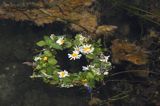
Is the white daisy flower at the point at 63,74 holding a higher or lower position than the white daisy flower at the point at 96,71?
lower

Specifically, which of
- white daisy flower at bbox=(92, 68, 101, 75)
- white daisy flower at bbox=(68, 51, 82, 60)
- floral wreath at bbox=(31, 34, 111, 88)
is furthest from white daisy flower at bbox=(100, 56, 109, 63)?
white daisy flower at bbox=(68, 51, 82, 60)

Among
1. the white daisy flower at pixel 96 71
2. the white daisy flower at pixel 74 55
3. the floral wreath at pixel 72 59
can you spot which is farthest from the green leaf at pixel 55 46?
the white daisy flower at pixel 96 71

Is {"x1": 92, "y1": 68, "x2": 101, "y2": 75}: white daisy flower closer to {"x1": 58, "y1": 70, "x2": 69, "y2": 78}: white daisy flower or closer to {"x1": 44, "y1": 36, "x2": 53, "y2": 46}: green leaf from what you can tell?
{"x1": 58, "y1": 70, "x2": 69, "y2": 78}: white daisy flower

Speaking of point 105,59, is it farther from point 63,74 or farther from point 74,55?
point 63,74

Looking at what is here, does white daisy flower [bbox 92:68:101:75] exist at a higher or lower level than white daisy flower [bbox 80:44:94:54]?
lower

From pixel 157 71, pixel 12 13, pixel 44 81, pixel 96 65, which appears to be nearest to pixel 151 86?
pixel 157 71

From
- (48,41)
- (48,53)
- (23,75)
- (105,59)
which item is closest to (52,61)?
(48,53)

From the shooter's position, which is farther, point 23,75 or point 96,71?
point 23,75

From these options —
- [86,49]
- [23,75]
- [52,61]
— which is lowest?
[23,75]

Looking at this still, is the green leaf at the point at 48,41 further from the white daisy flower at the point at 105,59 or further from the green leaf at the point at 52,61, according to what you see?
the white daisy flower at the point at 105,59
